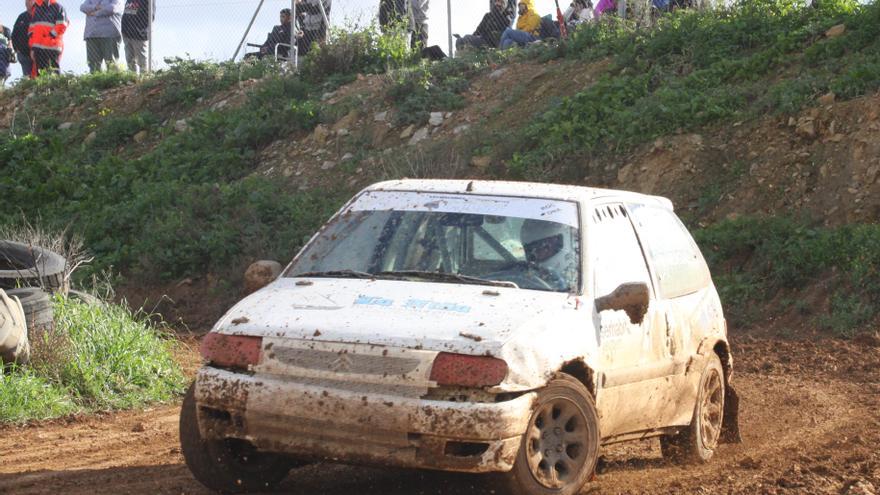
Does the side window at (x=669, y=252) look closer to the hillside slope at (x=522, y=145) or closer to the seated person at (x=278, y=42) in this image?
the hillside slope at (x=522, y=145)

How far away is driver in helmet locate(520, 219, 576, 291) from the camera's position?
6457mm

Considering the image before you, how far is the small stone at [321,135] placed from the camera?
19812mm

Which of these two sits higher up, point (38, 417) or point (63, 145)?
point (63, 145)

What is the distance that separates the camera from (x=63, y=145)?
22438 millimetres

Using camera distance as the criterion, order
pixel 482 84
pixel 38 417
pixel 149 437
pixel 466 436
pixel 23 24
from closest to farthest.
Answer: pixel 466 436 → pixel 149 437 → pixel 38 417 → pixel 482 84 → pixel 23 24

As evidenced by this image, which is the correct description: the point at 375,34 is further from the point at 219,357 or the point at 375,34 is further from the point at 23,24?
the point at 219,357

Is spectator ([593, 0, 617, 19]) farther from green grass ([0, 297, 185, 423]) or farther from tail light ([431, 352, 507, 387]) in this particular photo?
tail light ([431, 352, 507, 387])

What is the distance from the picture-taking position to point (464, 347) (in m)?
5.55

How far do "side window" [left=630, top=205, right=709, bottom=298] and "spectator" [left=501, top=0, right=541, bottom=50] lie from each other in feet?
44.2

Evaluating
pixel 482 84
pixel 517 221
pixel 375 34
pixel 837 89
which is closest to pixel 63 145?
pixel 375 34

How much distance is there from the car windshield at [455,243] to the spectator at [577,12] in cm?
1431

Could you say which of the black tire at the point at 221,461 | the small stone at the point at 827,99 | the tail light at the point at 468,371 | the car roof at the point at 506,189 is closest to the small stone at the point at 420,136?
the small stone at the point at 827,99

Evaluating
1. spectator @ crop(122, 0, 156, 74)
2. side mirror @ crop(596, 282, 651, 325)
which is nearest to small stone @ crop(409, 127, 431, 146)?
spectator @ crop(122, 0, 156, 74)

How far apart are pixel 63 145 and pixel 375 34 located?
575 centimetres
